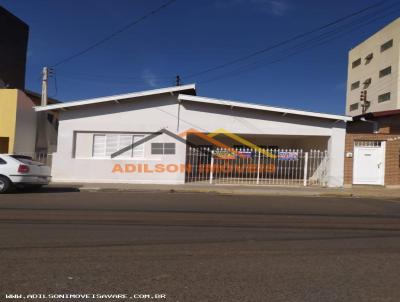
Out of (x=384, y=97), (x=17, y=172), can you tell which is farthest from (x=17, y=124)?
(x=384, y=97)

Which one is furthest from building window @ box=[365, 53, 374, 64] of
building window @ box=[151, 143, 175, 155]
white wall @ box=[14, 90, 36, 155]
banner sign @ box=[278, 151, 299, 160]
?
white wall @ box=[14, 90, 36, 155]

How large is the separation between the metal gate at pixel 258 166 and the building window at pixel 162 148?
779 millimetres

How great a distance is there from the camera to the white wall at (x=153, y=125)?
55.4 ft

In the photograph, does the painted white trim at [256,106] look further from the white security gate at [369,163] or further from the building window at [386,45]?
the building window at [386,45]

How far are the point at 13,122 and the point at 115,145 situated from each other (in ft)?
14.5

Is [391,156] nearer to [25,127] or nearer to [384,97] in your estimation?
[25,127]

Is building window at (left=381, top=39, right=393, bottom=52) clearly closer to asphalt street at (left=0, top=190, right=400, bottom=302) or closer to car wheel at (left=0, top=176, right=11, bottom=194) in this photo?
asphalt street at (left=0, top=190, right=400, bottom=302)

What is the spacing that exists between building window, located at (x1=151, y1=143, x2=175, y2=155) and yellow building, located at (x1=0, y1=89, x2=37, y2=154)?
19.4ft

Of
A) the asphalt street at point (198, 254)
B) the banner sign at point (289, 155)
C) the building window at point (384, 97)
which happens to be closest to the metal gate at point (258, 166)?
the banner sign at point (289, 155)

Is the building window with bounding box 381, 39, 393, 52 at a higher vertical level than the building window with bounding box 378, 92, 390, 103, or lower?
higher

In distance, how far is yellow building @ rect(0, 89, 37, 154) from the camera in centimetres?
1644

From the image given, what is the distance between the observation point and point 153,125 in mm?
16906

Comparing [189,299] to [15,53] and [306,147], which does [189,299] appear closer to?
[306,147]

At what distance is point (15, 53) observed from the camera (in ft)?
114
